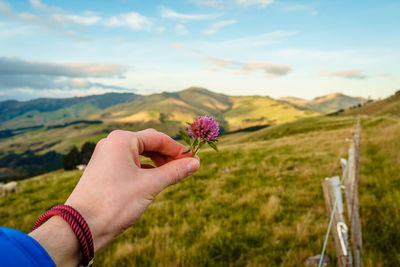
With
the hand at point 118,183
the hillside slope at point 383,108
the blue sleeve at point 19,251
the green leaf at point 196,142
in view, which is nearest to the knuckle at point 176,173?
the hand at point 118,183

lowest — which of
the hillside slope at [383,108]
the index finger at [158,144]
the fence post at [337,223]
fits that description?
the fence post at [337,223]

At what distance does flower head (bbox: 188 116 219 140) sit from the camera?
1.67 m

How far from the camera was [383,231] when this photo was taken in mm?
5402

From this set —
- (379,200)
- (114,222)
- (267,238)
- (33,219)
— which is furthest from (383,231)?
(33,219)

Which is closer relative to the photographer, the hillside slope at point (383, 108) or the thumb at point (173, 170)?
the thumb at point (173, 170)

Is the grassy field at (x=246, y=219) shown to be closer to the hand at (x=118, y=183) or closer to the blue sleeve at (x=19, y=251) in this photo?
the hand at (x=118, y=183)

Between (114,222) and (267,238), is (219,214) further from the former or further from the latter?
(114,222)

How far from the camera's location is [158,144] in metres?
1.96

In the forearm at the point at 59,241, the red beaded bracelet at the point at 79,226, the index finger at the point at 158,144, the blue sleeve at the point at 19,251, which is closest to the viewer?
the blue sleeve at the point at 19,251

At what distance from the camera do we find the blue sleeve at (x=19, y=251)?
2.63 feet

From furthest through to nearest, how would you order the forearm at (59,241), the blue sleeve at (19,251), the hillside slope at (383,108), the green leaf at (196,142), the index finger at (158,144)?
1. the hillside slope at (383,108)
2. the index finger at (158,144)
3. the green leaf at (196,142)
4. the forearm at (59,241)
5. the blue sleeve at (19,251)

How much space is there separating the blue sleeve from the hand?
45cm

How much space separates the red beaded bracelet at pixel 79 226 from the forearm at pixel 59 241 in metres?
0.02

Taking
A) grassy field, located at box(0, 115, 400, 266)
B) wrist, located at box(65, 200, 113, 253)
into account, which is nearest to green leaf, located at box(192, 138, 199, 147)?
wrist, located at box(65, 200, 113, 253)
